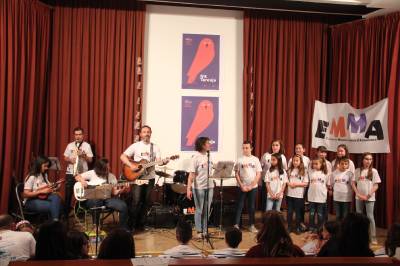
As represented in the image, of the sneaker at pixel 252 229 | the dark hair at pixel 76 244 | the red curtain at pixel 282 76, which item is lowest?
the sneaker at pixel 252 229

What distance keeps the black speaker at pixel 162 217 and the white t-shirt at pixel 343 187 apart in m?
2.77

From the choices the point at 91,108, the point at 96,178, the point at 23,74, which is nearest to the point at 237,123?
the point at 91,108

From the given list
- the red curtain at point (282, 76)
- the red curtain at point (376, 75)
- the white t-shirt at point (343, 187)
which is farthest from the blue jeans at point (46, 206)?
the red curtain at point (376, 75)

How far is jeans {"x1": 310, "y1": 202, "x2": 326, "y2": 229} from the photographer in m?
6.91

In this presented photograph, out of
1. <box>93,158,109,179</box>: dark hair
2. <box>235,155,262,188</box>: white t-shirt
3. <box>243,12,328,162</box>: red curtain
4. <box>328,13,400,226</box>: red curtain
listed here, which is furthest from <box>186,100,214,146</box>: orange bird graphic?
<box>328,13,400,226</box>: red curtain

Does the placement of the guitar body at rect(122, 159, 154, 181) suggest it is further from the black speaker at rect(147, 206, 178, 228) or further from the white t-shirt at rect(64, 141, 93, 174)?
the white t-shirt at rect(64, 141, 93, 174)

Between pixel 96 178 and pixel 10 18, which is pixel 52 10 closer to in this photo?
pixel 10 18

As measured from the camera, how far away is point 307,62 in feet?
31.1

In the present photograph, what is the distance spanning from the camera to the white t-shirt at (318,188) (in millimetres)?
6863

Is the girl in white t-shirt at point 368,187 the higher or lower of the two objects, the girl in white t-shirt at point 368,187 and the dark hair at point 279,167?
the lower

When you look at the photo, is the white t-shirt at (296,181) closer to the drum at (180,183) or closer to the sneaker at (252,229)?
the sneaker at (252,229)

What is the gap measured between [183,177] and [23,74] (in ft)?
11.0

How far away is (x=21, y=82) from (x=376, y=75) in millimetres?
6653

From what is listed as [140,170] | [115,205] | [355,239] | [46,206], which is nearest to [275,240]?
[355,239]
